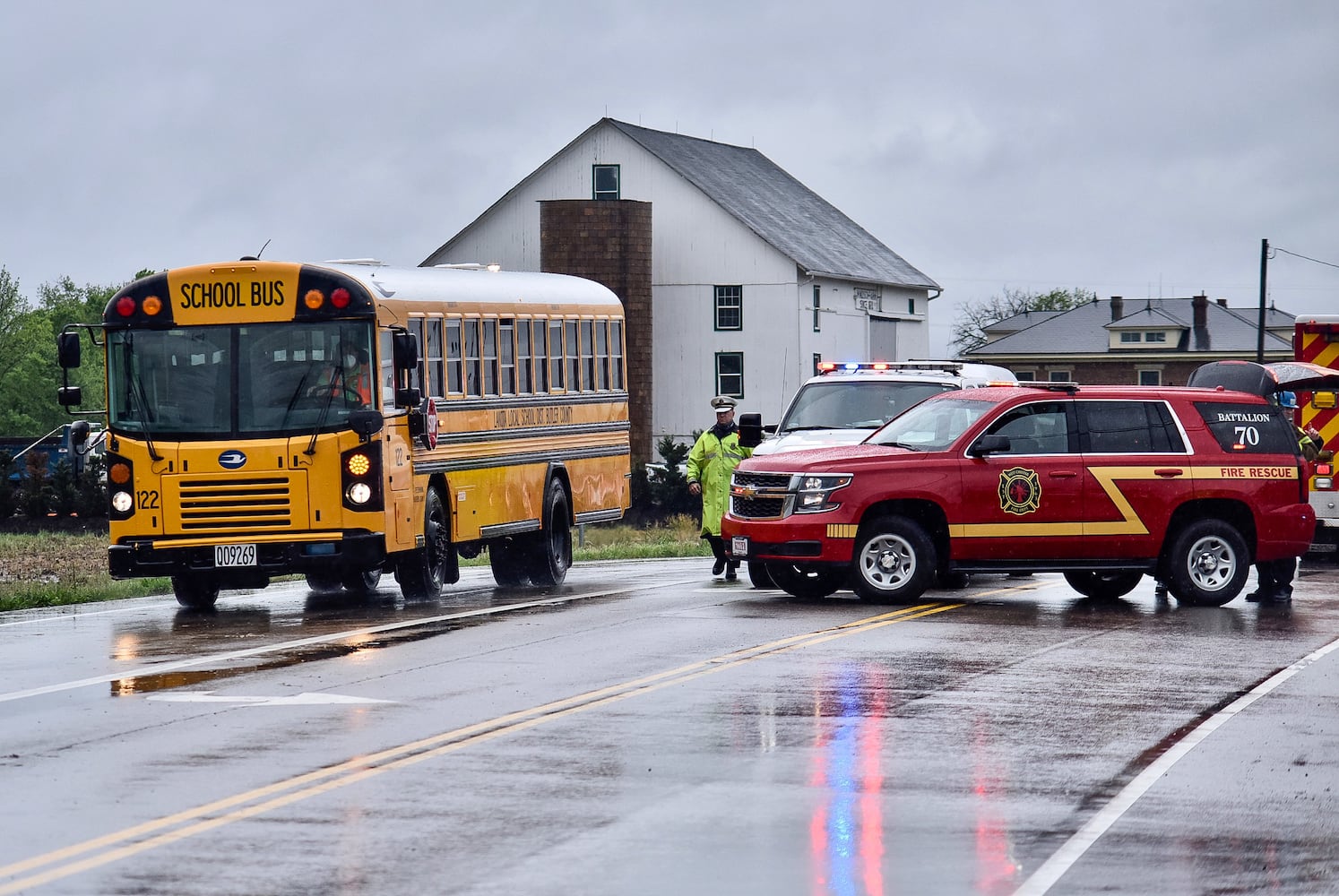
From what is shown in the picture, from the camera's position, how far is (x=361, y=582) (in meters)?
21.9

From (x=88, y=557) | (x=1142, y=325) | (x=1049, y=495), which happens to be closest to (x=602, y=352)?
(x=1049, y=495)

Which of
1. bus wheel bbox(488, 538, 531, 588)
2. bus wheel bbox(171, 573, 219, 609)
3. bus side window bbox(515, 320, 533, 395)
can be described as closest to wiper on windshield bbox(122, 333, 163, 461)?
bus wheel bbox(171, 573, 219, 609)

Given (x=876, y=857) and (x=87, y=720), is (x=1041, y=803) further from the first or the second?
(x=87, y=720)

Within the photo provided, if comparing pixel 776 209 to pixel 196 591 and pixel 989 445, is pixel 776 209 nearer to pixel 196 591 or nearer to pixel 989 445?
pixel 196 591

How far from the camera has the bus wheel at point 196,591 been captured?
19.1 meters

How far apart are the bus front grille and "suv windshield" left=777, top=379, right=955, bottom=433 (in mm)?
5669

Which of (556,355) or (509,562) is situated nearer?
(509,562)

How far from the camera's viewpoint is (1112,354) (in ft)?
304

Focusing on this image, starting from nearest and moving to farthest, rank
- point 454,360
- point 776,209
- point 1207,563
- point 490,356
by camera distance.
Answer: point 1207,563, point 454,360, point 490,356, point 776,209

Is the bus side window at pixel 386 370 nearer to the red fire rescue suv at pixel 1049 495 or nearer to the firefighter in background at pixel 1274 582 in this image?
the red fire rescue suv at pixel 1049 495

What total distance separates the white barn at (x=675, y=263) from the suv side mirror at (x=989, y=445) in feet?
147

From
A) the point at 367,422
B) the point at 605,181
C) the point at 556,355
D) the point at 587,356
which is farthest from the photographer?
the point at 605,181

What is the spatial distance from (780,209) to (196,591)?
171 feet

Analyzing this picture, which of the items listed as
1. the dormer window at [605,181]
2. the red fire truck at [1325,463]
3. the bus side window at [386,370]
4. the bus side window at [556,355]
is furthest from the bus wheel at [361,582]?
the dormer window at [605,181]
